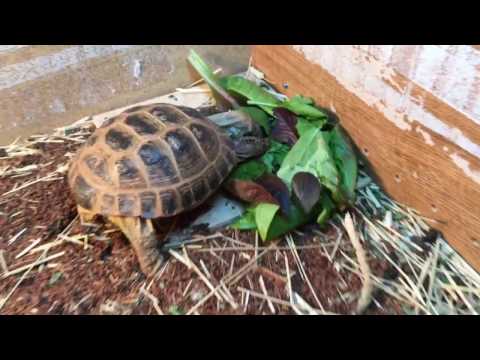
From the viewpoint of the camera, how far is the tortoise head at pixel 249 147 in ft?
8.66

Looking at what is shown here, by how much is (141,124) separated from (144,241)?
586 millimetres

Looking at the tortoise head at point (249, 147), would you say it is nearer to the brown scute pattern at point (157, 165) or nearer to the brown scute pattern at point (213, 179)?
the brown scute pattern at point (213, 179)

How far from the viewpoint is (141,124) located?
7.77ft

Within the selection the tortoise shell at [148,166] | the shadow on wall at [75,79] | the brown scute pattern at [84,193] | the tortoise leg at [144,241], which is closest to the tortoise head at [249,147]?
the tortoise shell at [148,166]

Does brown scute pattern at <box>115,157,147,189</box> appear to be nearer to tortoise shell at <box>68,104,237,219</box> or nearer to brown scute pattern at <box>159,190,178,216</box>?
tortoise shell at <box>68,104,237,219</box>

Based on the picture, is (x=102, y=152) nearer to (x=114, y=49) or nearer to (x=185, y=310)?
(x=185, y=310)

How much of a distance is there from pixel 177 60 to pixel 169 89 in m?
0.22

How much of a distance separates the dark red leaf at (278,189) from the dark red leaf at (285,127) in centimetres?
41

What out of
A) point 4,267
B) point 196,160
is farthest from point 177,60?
point 4,267

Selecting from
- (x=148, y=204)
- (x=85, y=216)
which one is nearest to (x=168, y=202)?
(x=148, y=204)

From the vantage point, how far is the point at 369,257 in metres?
2.34

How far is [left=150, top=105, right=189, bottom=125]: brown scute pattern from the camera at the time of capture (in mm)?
2449

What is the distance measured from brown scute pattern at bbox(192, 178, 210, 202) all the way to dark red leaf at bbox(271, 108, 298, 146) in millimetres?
665

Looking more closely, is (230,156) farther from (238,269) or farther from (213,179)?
(238,269)
